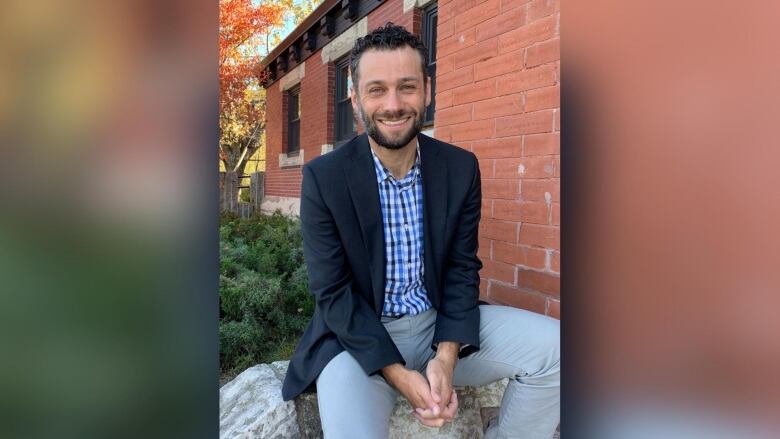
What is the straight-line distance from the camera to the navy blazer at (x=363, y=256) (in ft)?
6.23

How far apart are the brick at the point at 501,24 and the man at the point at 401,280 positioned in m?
0.69

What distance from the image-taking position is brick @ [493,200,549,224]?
7.80ft

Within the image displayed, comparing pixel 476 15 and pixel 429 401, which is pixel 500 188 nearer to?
pixel 476 15

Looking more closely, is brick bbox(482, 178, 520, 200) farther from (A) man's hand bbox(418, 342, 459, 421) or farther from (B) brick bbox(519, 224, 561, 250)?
(A) man's hand bbox(418, 342, 459, 421)

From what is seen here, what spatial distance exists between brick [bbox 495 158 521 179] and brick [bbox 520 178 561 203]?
0.09 m

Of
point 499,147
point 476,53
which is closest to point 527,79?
point 499,147

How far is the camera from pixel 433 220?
206cm

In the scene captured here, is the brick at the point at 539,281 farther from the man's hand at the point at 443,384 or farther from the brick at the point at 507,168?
the man's hand at the point at 443,384

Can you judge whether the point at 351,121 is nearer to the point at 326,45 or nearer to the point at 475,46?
the point at 326,45

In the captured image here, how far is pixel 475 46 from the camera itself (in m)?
2.78

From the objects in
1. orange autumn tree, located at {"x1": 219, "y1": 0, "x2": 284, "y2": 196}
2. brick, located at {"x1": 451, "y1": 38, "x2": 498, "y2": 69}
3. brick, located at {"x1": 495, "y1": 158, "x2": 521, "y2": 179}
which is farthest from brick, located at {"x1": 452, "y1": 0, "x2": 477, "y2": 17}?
orange autumn tree, located at {"x1": 219, "y1": 0, "x2": 284, "y2": 196}

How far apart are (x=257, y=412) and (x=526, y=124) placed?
65.5 inches

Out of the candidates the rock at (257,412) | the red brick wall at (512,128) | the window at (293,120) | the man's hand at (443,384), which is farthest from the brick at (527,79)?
the window at (293,120)
